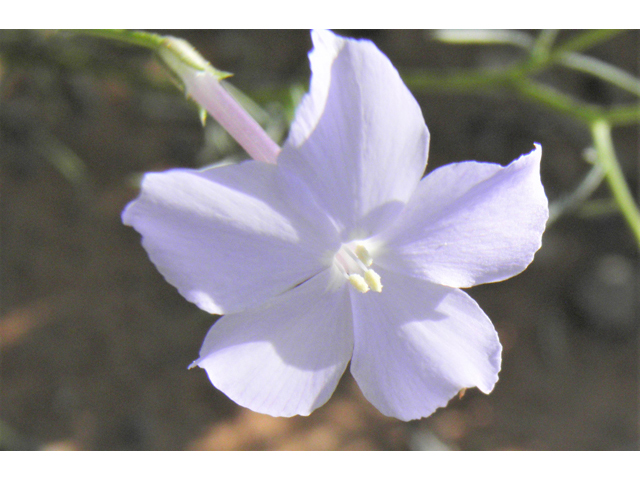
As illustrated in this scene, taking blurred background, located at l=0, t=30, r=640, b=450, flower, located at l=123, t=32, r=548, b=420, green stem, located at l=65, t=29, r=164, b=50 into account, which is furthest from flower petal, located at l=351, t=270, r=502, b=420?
blurred background, located at l=0, t=30, r=640, b=450

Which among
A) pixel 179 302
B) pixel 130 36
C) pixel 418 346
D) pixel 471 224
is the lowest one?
pixel 179 302

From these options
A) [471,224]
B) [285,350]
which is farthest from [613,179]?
[285,350]

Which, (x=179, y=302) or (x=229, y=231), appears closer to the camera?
(x=229, y=231)

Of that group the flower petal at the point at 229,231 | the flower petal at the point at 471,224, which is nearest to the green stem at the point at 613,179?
the flower petal at the point at 471,224

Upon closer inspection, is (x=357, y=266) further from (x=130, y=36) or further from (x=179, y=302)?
(x=179, y=302)

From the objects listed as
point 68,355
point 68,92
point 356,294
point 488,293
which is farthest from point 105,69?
point 488,293

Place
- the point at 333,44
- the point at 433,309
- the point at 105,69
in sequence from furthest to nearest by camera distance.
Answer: the point at 105,69 → the point at 433,309 → the point at 333,44

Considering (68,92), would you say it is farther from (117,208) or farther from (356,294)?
(356,294)

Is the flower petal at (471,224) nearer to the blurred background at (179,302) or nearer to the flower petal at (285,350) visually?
the flower petal at (285,350)

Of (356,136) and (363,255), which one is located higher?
(356,136)
